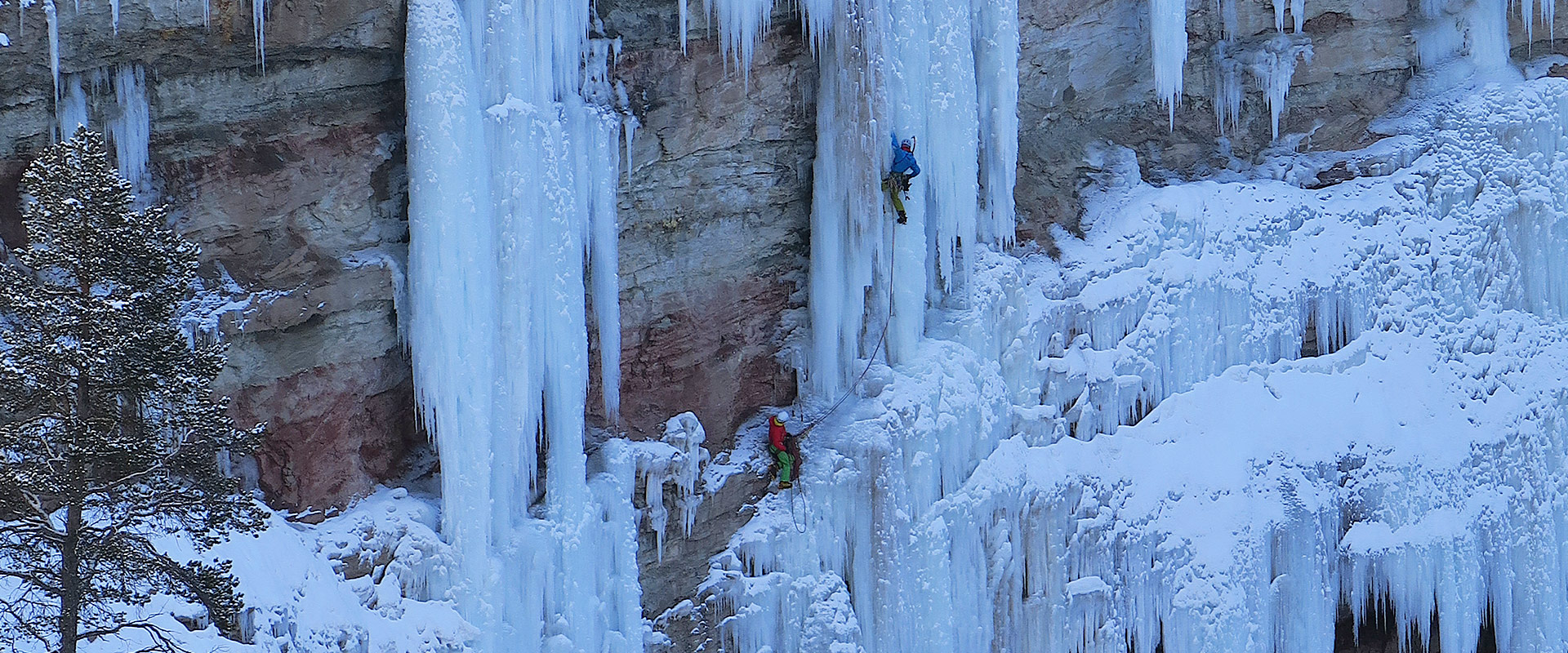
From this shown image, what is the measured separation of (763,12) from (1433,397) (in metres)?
9.05

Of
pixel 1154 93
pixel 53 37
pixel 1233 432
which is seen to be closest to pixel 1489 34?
pixel 1154 93

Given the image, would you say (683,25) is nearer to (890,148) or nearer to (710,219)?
(710,219)

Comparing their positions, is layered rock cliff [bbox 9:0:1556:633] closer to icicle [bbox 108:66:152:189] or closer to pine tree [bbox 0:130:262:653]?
icicle [bbox 108:66:152:189]

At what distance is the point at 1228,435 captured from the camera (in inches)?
763

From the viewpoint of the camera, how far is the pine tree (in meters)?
10.5

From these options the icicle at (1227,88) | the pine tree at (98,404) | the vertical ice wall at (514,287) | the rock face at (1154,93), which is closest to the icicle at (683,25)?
the vertical ice wall at (514,287)

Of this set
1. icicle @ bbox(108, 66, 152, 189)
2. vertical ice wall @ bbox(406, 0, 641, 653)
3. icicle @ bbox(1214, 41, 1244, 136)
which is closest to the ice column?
icicle @ bbox(108, 66, 152, 189)

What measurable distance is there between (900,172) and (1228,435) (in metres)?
5.06

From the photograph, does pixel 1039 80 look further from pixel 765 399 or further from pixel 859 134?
pixel 765 399

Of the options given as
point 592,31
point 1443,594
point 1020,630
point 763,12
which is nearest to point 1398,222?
point 1443,594

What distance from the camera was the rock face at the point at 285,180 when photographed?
43.0ft

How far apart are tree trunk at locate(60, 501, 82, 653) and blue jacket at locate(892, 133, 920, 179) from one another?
8504 millimetres

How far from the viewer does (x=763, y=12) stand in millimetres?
16516

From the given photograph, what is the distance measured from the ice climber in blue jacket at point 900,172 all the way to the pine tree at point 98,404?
24.2 ft
